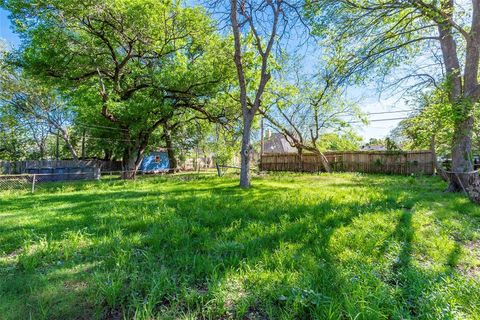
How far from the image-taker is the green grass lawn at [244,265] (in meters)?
1.73

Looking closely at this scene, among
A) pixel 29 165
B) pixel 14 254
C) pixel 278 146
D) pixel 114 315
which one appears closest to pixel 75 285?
pixel 114 315

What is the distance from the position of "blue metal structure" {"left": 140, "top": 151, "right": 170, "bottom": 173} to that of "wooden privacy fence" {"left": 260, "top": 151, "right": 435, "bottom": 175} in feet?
39.3

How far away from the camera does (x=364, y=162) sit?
1569 cm

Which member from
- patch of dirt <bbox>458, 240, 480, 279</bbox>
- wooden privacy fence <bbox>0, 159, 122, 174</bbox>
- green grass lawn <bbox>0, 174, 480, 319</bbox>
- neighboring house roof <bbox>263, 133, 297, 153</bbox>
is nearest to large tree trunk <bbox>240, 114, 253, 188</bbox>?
green grass lawn <bbox>0, 174, 480, 319</bbox>

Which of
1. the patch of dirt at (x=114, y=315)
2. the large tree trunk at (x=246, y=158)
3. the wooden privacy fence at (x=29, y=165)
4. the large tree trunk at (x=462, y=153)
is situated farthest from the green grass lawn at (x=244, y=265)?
the wooden privacy fence at (x=29, y=165)

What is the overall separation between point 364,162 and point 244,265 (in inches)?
615

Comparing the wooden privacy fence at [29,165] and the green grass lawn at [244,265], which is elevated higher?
the wooden privacy fence at [29,165]

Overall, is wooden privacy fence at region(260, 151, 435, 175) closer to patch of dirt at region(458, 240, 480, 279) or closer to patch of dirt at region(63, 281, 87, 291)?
patch of dirt at region(458, 240, 480, 279)

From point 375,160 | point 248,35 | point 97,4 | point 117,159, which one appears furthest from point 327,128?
point 117,159

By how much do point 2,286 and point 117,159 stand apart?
24526mm

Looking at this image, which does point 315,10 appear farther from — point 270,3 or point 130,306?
point 130,306

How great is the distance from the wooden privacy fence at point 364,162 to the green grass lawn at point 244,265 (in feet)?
34.0

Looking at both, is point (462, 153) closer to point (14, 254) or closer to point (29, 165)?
point (14, 254)

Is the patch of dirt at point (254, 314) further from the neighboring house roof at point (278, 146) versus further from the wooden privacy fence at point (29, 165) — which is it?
the neighboring house roof at point (278, 146)
